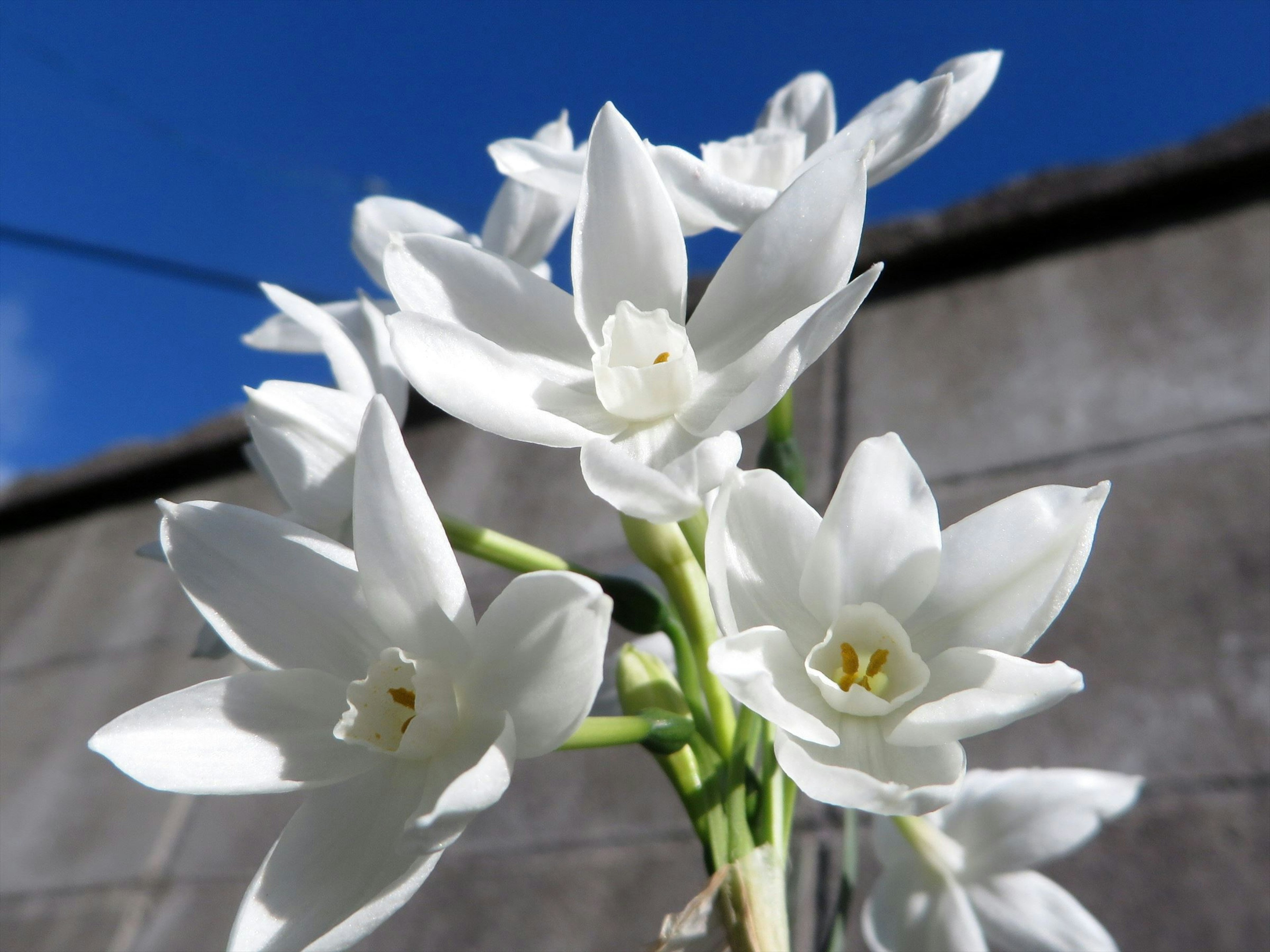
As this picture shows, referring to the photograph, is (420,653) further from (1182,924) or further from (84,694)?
(84,694)

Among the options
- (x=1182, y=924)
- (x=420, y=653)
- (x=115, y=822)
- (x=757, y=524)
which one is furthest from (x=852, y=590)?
(x=115, y=822)

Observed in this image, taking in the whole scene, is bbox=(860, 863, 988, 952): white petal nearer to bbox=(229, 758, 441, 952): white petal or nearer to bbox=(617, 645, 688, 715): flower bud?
bbox=(617, 645, 688, 715): flower bud

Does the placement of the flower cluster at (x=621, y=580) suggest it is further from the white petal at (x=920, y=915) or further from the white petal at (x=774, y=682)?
the white petal at (x=920, y=915)

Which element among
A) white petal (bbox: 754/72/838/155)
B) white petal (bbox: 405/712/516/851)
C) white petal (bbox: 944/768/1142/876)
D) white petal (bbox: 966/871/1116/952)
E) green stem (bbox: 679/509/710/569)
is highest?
white petal (bbox: 754/72/838/155)

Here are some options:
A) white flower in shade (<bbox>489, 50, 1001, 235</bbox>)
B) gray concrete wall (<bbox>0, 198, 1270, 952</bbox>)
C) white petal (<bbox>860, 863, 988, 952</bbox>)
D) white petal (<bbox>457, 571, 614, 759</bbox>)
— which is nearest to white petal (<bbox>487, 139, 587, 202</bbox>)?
white flower in shade (<bbox>489, 50, 1001, 235</bbox>)

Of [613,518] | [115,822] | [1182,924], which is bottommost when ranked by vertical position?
[1182,924]

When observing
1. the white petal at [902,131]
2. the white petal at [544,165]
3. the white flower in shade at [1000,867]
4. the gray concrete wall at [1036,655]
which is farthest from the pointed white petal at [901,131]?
A: the gray concrete wall at [1036,655]
